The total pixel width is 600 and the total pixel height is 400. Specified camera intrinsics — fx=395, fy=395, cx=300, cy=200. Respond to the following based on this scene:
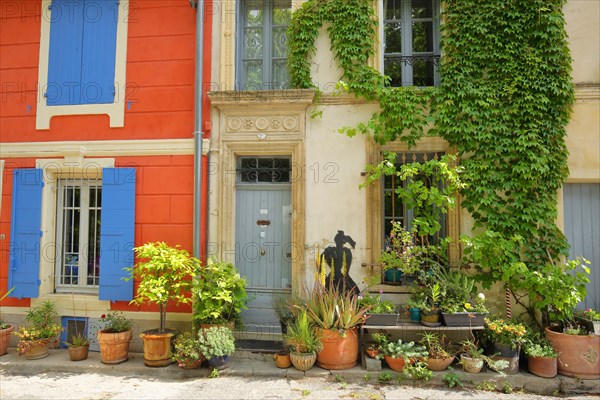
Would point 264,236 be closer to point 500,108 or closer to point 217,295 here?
point 217,295

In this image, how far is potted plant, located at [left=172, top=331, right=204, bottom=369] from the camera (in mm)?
4914

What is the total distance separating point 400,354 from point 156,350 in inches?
123

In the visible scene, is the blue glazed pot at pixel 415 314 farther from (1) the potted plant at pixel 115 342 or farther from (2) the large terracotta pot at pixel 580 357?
(1) the potted plant at pixel 115 342

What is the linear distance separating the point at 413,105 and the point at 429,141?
576 mm

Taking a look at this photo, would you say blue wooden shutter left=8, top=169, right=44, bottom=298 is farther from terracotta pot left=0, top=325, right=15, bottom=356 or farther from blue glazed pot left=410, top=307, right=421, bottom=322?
blue glazed pot left=410, top=307, right=421, bottom=322

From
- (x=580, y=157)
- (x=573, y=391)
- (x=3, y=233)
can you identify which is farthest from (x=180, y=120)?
(x=573, y=391)

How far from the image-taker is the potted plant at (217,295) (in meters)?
5.07

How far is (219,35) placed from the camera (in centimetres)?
616

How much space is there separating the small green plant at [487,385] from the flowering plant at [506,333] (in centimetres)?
50

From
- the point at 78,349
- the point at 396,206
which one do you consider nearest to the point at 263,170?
the point at 396,206

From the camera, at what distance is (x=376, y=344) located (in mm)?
5184

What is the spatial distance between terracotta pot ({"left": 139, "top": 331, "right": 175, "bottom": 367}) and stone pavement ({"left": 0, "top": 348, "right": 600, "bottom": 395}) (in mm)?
84

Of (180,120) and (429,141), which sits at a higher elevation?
(180,120)

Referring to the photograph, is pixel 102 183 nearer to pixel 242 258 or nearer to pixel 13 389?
pixel 242 258
